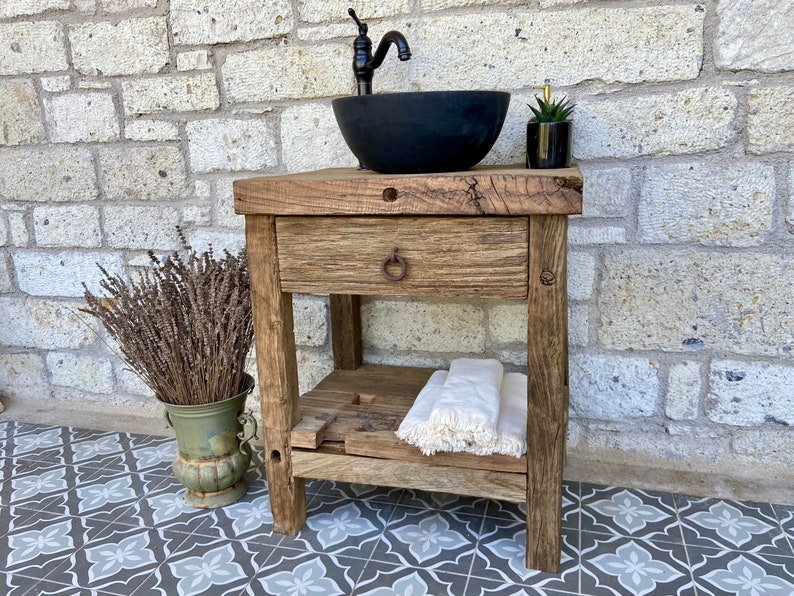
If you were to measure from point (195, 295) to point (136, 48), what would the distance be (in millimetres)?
851

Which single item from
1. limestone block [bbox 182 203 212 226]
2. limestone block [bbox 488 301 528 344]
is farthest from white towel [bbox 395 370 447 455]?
limestone block [bbox 182 203 212 226]

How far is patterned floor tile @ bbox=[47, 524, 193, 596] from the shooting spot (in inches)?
49.1

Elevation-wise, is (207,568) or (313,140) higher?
(313,140)

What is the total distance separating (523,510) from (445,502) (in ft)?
0.61

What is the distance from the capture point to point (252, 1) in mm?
1640

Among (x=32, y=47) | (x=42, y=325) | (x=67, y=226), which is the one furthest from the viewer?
(x=42, y=325)

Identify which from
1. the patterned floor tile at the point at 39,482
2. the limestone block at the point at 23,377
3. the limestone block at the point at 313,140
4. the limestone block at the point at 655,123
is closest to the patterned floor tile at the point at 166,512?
the patterned floor tile at the point at 39,482

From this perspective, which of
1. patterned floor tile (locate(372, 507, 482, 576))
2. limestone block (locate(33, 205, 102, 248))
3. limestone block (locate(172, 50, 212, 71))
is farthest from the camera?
limestone block (locate(33, 205, 102, 248))

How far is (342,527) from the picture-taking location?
140 cm

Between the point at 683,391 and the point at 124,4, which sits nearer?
the point at 683,391

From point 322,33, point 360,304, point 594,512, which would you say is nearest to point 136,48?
point 322,33

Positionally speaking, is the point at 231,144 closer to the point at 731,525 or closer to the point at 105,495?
the point at 105,495

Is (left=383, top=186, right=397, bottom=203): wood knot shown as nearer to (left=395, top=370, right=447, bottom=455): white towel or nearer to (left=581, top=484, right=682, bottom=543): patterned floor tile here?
(left=395, top=370, right=447, bottom=455): white towel

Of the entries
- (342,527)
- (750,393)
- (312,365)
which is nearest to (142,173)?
(312,365)
